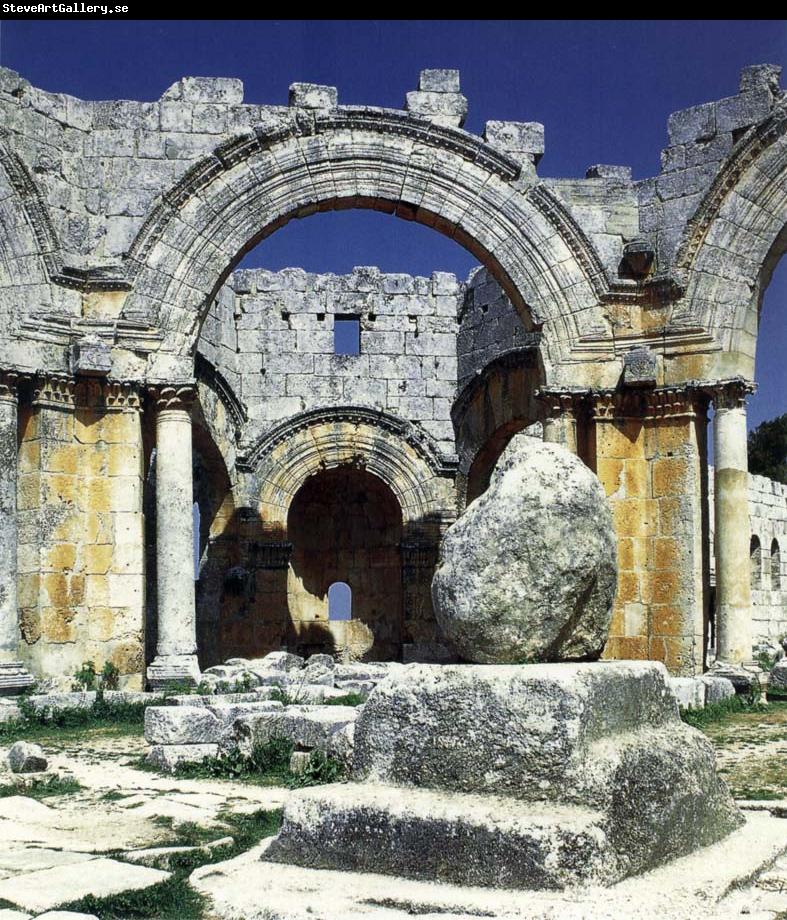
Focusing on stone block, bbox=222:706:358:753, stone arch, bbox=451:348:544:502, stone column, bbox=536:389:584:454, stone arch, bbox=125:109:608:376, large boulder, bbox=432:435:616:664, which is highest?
stone arch, bbox=125:109:608:376

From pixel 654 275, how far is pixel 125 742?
8.00m

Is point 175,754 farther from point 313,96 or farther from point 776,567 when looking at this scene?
point 776,567

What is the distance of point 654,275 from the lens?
14031mm

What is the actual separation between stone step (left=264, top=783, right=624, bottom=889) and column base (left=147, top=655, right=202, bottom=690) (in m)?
7.94

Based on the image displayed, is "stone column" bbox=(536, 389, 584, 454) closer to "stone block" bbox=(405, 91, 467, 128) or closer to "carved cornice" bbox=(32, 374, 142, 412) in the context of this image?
"stone block" bbox=(405, 91, 467, 128)

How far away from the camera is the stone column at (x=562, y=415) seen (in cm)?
1399

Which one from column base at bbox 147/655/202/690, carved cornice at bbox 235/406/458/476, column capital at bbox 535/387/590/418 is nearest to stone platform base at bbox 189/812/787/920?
column base at bbox 147/655/202/690

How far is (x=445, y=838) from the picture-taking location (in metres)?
4.59

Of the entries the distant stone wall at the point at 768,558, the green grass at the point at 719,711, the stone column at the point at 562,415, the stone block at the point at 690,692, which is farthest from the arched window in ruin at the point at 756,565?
the stone block at the point at 690,692

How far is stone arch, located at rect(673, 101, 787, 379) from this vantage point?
44.8 feet

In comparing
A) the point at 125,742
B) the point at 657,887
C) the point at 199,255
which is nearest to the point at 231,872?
the point at 657,887

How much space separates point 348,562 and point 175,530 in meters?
12.2

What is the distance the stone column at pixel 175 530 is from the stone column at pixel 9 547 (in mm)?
1561
